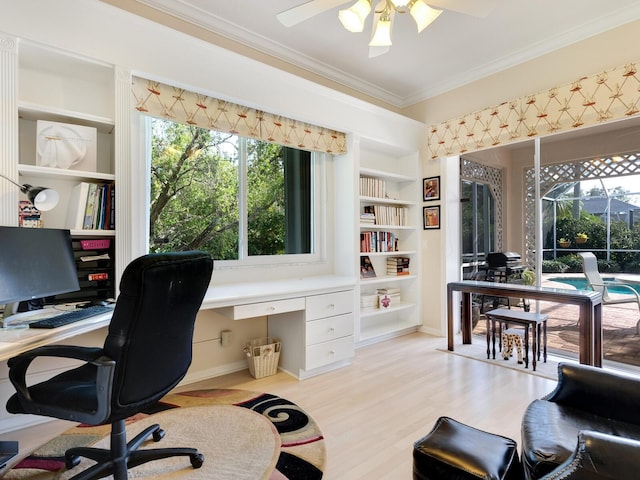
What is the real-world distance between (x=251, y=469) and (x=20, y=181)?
84.3 inches

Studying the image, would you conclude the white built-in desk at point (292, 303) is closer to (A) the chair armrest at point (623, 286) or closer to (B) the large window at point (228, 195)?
(B) the large window at point (228, 195)

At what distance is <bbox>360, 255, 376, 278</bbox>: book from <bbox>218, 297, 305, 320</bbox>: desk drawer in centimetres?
125

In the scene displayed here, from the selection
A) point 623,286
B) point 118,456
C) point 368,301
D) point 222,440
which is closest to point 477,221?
point 623,286

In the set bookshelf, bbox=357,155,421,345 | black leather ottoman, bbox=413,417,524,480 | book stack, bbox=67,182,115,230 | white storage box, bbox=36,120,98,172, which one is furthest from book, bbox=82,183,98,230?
bookshelf, bbox=357,155,421,345

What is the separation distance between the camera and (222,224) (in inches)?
116

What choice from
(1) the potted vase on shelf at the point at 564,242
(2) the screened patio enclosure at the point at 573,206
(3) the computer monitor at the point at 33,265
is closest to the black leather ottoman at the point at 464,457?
(3) the computer monitor at the point at 33,265

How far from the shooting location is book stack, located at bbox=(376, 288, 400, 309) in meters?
3.83

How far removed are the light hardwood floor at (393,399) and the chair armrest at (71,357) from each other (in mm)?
1093

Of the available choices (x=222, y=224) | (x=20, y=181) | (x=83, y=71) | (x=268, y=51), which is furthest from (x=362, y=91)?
(x=20, y=181)

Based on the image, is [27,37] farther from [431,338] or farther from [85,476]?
[431,338]

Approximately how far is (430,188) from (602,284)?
188 cm

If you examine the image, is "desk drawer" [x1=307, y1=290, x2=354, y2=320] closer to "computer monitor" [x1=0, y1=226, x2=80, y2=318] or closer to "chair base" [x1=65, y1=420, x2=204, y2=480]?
"chair base" [x1=65, y1=420, x2=204, y2=480]

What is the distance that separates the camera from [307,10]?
1.95m

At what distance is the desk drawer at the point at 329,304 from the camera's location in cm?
277
